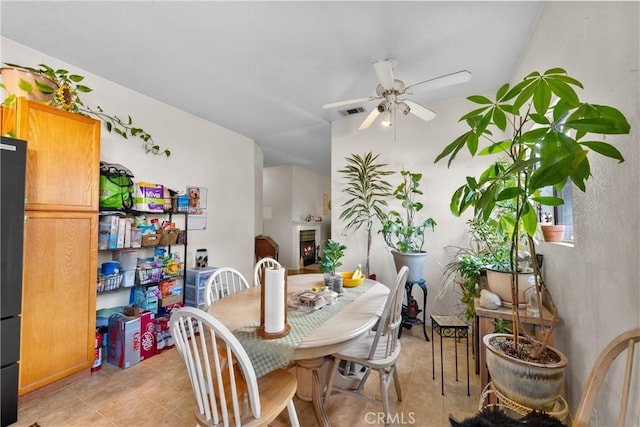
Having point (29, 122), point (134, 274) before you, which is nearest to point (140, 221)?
point (134, 274)

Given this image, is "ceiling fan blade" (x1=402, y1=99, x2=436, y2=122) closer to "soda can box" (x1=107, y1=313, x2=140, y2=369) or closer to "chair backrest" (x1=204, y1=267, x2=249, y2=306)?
"chair backrest" (x1=204, y1=267, x2=249, y2=306)

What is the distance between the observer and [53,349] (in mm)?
1868

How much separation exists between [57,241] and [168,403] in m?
1.40

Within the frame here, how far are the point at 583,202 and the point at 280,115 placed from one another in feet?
10.4

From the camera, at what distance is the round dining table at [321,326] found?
4.01 ft

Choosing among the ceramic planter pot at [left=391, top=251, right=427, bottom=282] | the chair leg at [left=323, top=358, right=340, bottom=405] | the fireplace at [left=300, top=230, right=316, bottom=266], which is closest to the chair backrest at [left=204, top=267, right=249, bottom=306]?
the chair leg at [left=323, top=358, right=340, bottom=405]

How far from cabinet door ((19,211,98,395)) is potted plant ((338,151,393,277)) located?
2659 millimetres

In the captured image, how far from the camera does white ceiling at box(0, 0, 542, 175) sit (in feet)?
5.82

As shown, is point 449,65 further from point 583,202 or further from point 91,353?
point 91,353

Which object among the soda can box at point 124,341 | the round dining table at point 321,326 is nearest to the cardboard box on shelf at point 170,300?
the soda can box at point 124,341

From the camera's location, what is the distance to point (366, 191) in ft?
11.1

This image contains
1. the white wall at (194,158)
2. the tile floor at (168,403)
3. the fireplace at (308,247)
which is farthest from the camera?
the fireplace at (308,247)

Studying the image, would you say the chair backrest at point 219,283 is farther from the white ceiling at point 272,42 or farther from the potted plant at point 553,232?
the potted plant at point 553,232

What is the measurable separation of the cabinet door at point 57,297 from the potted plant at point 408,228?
277 centimetres
